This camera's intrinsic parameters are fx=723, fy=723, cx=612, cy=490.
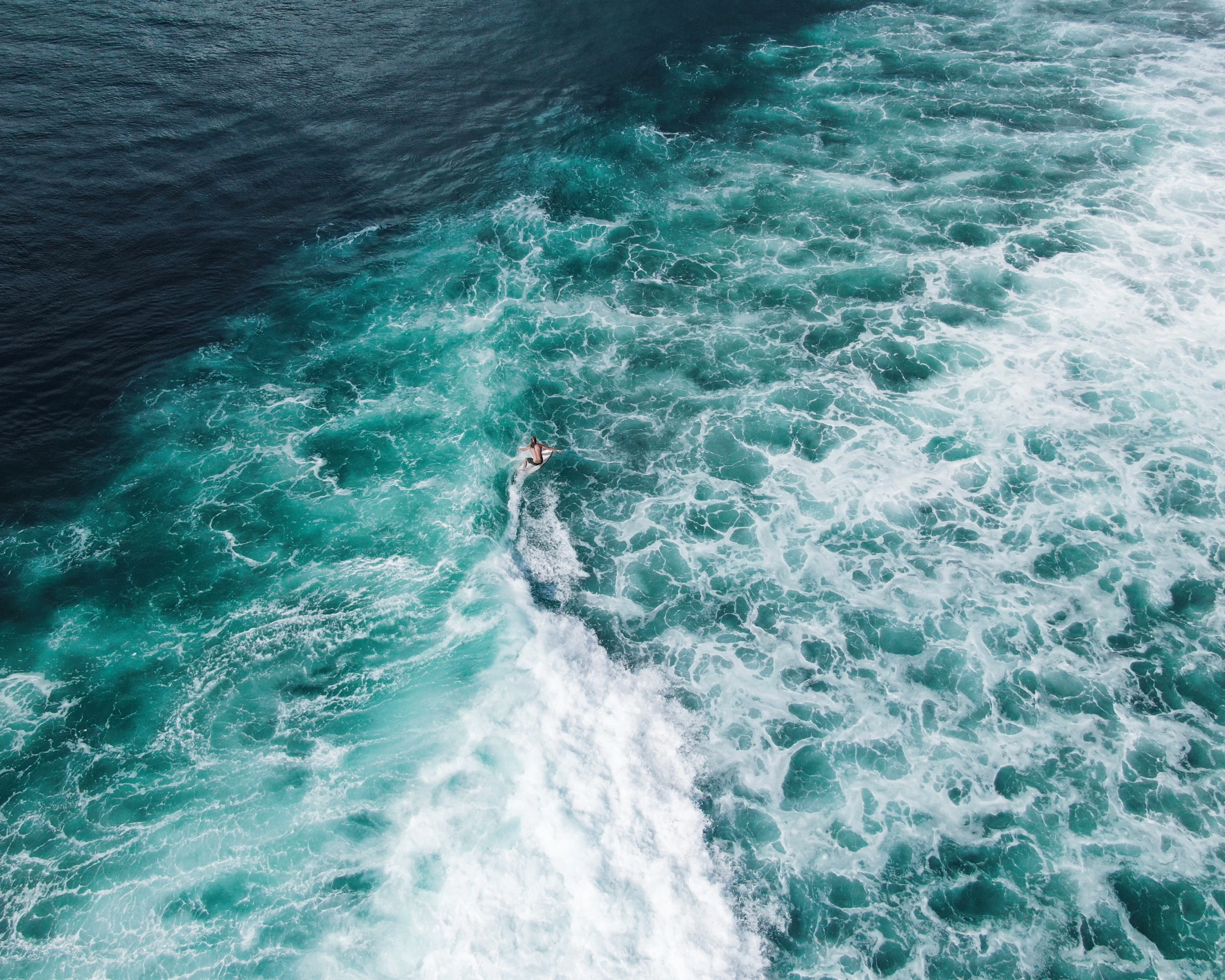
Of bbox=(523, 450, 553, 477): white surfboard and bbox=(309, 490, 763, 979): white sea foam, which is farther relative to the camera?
bbox=(523, 450, 553, 477): white surfboard

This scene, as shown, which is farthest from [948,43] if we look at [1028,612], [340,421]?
[340,421]

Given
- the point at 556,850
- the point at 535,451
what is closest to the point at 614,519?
the point at 535,451

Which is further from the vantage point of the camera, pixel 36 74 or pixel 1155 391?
pixel 36 74

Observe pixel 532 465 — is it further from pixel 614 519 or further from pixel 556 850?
pixel 556 850

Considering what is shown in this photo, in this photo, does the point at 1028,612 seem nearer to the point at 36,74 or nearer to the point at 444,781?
the point at 444,781

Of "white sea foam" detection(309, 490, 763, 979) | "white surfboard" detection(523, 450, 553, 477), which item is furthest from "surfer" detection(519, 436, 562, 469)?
"white sea foam" detection(309, 490, 763, 979)

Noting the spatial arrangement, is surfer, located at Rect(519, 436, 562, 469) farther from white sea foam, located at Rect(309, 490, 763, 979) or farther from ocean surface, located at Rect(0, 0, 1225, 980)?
white sea foam, located at Rect(309, 490, 763, 979)
